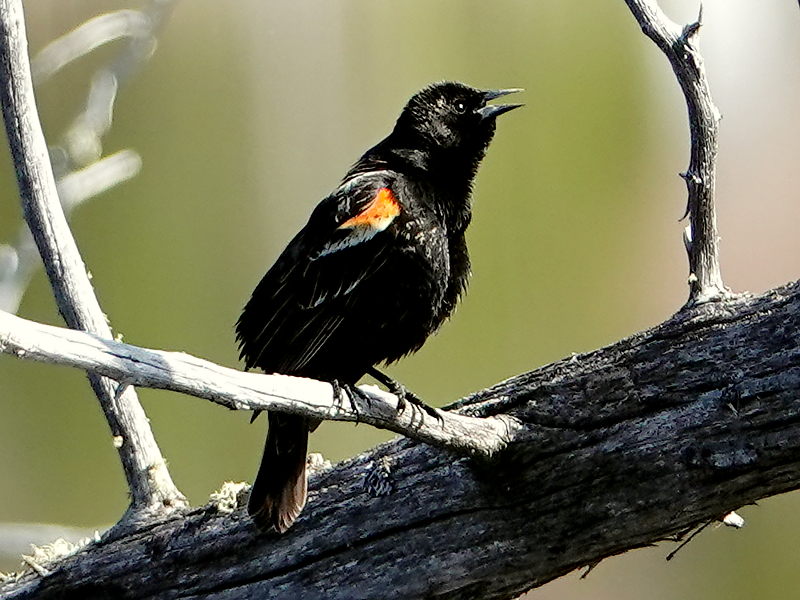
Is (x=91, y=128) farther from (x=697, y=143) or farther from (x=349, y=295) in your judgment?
(x=697, y=143)

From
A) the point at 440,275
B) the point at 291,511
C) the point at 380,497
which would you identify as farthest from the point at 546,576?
the point at 440,275

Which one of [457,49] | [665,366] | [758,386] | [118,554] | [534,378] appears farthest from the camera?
[457,49]

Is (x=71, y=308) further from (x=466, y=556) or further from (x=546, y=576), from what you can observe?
(x=546, y=576)

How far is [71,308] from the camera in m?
2.12

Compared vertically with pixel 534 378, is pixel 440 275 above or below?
above

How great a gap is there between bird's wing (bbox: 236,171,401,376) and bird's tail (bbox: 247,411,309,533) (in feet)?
0.45

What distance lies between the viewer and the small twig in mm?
1169

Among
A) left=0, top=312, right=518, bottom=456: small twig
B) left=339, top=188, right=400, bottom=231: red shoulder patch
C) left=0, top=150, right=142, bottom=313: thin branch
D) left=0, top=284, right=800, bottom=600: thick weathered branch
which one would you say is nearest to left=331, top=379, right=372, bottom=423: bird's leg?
left=0, top=312, right=518, bottom=456: small twig

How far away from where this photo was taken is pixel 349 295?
83.4 inches

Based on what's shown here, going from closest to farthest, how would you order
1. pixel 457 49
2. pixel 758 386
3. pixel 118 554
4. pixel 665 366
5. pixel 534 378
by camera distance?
pixel 758 386 < pixel 665 366 < pixel 534 378 < pixel 118 554 < pixel 457 49

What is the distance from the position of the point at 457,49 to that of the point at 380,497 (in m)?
2.27

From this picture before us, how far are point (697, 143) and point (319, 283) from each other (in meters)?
0.88

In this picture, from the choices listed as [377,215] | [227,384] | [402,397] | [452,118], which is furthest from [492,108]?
[227,384]

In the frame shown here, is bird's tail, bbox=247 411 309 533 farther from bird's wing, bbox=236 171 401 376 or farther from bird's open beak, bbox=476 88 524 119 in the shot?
bird's open beak, bbox=476 88 524 119
